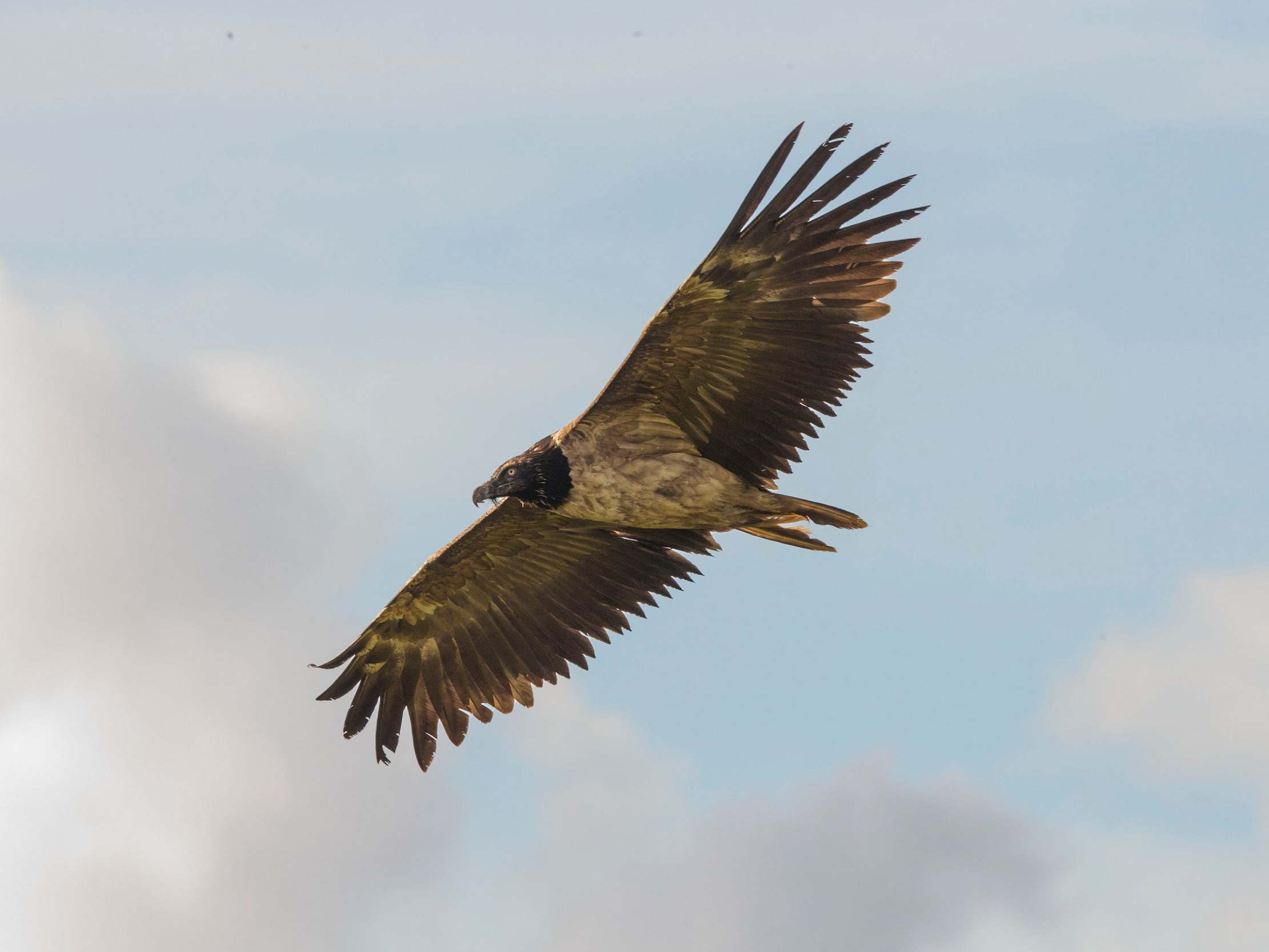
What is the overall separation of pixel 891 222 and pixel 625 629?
14.2 ft

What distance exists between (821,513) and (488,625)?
138 inches

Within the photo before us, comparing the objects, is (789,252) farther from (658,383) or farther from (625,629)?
(625,629)

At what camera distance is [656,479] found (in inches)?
525

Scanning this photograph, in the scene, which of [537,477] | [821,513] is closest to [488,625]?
[537,477]

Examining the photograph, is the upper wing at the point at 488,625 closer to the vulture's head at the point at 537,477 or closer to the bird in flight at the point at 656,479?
the bird in flight at the point at 656,479

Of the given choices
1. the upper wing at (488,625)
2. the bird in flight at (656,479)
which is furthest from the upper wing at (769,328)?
the upper wing at (488,625)

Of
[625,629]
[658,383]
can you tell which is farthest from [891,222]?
[625,629]

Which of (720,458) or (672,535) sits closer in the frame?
(720,458)

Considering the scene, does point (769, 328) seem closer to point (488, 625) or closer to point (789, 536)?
point (789, 536)

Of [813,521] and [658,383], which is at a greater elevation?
[658,383]

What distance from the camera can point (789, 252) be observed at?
41.1 ft

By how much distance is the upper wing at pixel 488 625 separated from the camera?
579 inches

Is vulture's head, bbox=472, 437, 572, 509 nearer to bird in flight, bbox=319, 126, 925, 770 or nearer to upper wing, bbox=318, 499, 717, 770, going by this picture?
bird in flight, bbox=319, 126, 925, 770

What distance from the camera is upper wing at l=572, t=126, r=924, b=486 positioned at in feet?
40.7
